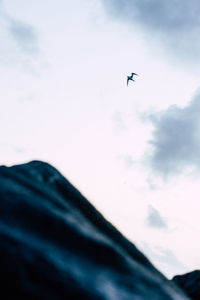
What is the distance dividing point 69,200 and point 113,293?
814mm

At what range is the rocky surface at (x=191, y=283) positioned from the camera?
16.9 ft

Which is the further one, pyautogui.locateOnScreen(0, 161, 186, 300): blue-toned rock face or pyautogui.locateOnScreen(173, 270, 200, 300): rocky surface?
pyautogui.locateOnScreen(173, 270, 200, 300): rocky surface

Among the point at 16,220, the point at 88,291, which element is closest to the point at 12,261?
the point at 16,220

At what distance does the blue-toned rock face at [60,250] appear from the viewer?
5.66ft

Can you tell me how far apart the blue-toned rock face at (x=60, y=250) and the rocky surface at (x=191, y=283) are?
3.09m

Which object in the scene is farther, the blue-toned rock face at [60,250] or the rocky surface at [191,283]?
the rocky surface at [191,283]

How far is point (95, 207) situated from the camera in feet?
8.73

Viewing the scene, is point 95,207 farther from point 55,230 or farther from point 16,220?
point 16,220

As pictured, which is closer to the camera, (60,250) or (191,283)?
(60,250)

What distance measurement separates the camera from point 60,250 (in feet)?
6.37

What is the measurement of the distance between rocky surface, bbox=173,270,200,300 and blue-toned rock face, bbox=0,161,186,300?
309cm

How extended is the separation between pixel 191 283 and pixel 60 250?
4.32 meters

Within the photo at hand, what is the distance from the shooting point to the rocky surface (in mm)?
5141

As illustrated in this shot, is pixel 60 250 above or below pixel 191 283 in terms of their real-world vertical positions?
below
